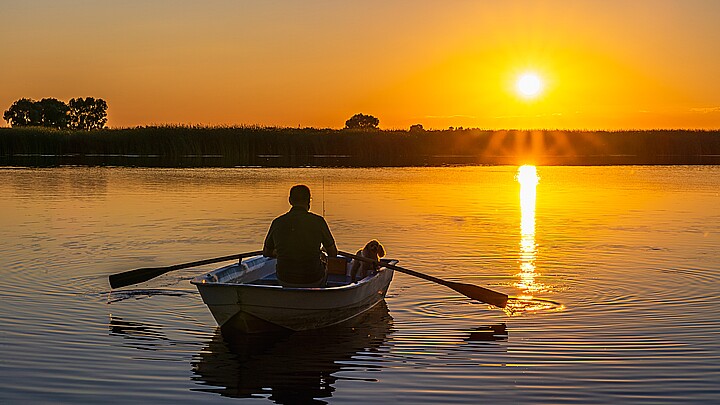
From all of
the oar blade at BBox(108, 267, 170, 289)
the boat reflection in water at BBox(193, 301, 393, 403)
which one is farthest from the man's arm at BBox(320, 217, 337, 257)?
the oar blade at BBox(108, 267, 170, 289)

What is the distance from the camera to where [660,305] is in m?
12.3

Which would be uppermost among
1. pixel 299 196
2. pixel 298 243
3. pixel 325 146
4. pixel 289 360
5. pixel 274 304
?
pixel 325 146

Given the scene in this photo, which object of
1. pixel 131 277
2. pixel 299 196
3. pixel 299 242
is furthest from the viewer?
pixel 131 277

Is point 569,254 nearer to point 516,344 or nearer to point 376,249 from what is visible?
point 376,249

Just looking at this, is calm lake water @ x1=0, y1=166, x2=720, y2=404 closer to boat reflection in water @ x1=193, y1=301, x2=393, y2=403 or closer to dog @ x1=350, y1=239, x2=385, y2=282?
boat reflection in water @ x1=193, y1=301, x2=393, y2=403

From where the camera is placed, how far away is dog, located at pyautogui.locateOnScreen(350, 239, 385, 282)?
40.5 ft

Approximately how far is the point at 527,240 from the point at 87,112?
127 meters

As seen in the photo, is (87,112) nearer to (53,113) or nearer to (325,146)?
(53,113)

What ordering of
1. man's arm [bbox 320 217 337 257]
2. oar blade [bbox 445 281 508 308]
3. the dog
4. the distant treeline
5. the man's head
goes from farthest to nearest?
1. the distant treeline
2. the dog
3. oar blade [bbox 445 281 508 308]
4. man's arm [bbox 320 217 337 257]
5. the man's head

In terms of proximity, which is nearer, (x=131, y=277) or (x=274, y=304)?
(x=274, y=304)

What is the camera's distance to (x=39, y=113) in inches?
5074

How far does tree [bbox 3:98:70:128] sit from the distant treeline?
70.2 m

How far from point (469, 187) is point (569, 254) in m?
17.9

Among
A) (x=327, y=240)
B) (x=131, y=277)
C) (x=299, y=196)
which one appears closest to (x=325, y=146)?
(x=131, y=277)
